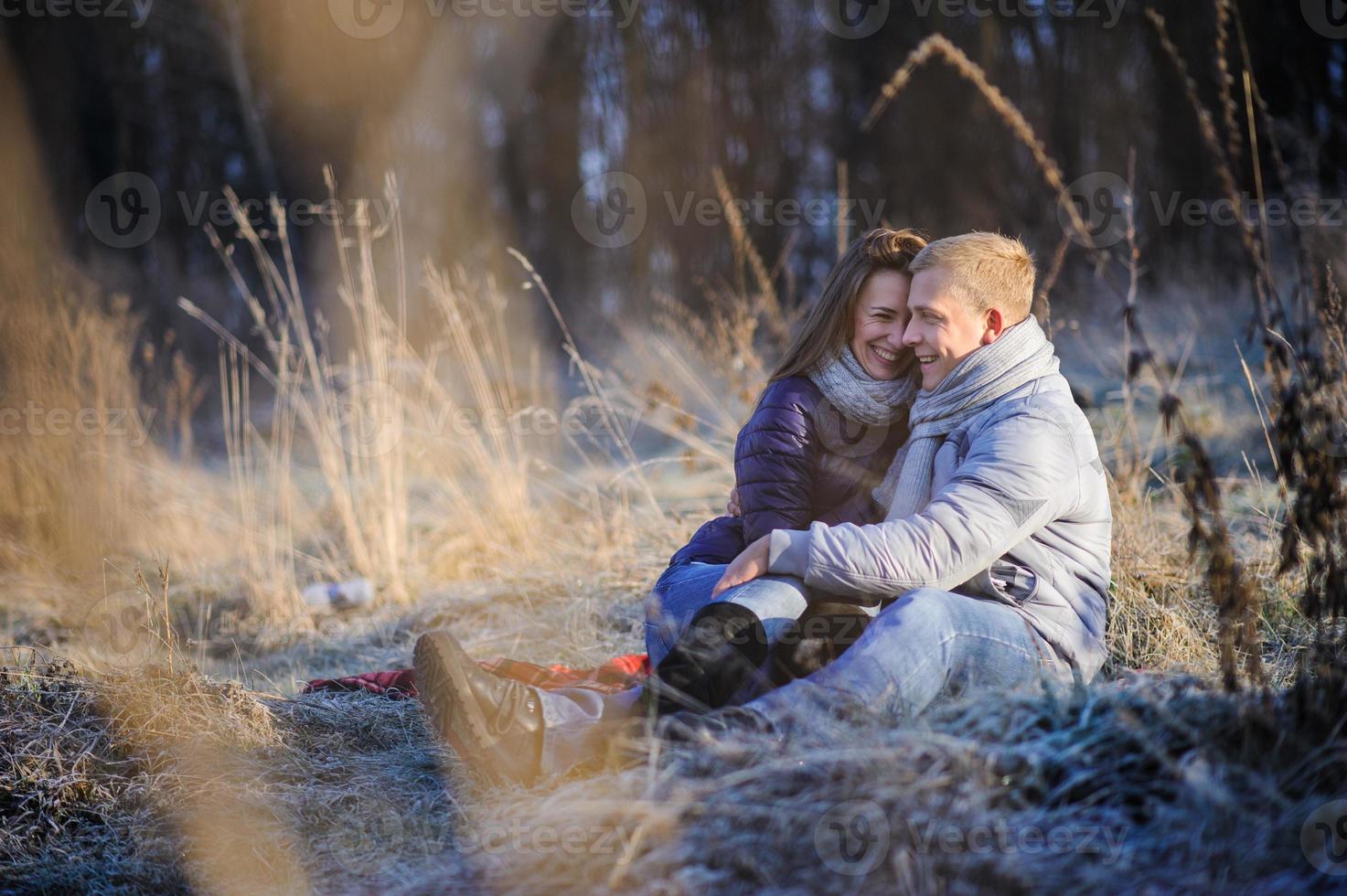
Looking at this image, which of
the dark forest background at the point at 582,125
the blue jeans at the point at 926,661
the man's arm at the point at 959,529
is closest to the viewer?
the blue jeans at the point at 926,661

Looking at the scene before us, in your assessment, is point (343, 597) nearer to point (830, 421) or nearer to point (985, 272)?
point (830, 421)

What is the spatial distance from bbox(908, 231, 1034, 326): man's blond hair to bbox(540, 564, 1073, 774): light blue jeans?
0.67m

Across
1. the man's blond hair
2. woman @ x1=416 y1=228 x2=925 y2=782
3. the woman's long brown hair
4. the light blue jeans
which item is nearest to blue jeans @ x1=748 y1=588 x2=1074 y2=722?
the light blue jeans

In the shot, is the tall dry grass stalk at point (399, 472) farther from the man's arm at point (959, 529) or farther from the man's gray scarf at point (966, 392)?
the man's arm at point (959, 529)

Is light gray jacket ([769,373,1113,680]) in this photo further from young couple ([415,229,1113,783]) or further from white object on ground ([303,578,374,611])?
white object on ground ([303,578,374,611])

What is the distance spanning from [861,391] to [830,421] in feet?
0.36

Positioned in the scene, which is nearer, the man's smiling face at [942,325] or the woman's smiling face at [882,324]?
the man's smiling face at [942,325]

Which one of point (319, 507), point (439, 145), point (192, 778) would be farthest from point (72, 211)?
point (192, 778)

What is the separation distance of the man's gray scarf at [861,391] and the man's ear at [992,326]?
0.28 meters

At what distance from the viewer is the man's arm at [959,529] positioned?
1.98 metres

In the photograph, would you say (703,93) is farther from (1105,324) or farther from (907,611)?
(907,611)

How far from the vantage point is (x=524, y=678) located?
2.75 meters

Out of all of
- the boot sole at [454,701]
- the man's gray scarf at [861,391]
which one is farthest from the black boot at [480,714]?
the man's gray scarf at [861,391]

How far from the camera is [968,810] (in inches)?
58.9
